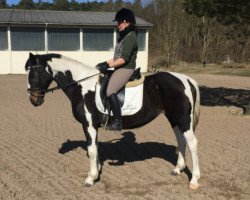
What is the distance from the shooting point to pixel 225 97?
1588 cm

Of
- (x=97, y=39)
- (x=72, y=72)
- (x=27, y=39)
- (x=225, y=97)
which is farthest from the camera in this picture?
(x=97, y=39)

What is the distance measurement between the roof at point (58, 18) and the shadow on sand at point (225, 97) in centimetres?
1268

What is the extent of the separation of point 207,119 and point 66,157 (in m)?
5.32

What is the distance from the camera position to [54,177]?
6.22m

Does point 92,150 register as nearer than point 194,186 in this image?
No

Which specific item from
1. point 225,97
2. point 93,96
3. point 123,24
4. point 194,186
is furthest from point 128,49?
point 225,97

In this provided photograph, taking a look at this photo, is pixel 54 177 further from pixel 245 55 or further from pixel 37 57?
pixel 245 55

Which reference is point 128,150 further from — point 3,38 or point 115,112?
point 3,38

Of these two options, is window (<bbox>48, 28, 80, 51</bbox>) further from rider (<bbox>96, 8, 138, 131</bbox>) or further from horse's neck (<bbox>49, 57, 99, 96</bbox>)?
rider (<bbox>96, 8, 138, 131</bbox>)

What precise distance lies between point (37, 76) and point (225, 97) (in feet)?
37.6

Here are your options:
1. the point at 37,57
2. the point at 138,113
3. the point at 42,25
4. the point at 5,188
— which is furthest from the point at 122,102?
the point at 42,25

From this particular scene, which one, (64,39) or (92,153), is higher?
(64,39)

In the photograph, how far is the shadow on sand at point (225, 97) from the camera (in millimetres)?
14154

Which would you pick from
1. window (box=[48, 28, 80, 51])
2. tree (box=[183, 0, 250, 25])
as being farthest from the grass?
tree (box=[183, 0, 250, 25])
